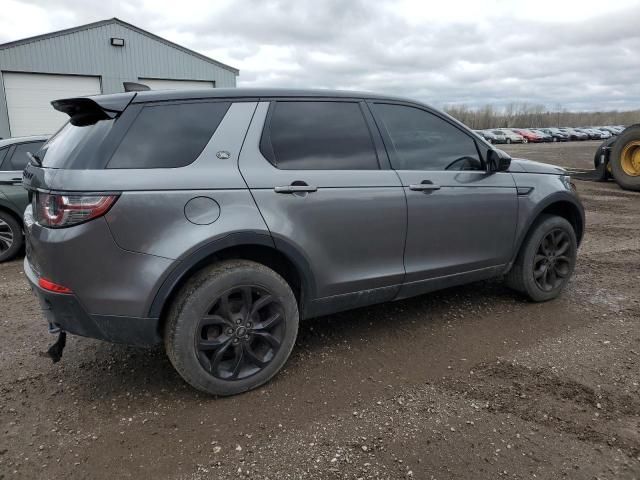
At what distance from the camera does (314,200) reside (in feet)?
9.78

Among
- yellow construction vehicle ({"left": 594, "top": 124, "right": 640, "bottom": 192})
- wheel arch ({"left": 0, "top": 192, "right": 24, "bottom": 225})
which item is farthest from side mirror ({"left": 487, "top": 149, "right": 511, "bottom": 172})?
yellow construction vehicle ({"left": 594, "top": 124, "right": 640, "bottom": 192})

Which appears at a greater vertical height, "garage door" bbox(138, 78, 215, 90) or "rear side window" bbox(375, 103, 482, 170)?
"garage door" bbox(138, 78, 215, 90)

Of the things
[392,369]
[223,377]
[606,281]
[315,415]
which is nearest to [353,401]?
[315,415]

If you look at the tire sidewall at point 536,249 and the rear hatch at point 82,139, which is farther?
the tire sidewall at point 536,249

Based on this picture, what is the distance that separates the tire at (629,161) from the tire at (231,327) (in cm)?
1122

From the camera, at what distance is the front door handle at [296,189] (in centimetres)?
288

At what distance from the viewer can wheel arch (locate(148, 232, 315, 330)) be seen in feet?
8.56

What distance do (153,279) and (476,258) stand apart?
250 cm

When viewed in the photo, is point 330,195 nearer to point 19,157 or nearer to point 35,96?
point 19,157

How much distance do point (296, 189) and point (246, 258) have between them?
53 cm

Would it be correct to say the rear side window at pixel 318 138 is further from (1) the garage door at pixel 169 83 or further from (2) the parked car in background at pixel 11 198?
(1) the garage door at pixel 169 83

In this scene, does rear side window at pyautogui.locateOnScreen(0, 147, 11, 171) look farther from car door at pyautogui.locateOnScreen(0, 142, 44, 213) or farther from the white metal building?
the white metal building

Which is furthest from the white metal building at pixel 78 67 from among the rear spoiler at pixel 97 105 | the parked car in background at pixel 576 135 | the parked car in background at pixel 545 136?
the parked car in background at pixel 576 135

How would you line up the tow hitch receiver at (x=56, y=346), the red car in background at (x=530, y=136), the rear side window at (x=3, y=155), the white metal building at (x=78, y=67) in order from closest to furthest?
the tow hitch receiver at (x=56, y=346), the rear side window at (x=3, y=155), the white metal building at (x=78, y=67), the red car in background at (x=530, y=136)
